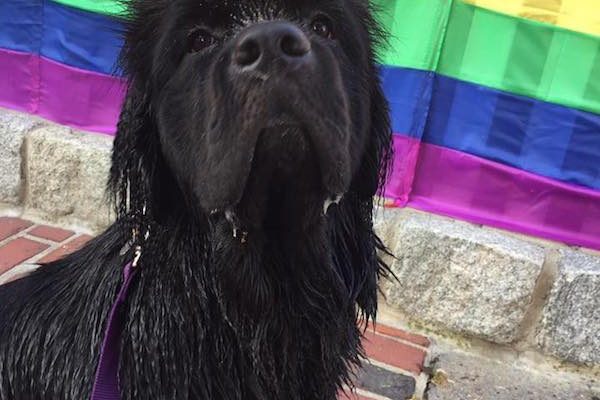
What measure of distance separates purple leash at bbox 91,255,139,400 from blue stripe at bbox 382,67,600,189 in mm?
1750

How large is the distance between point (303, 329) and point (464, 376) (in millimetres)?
1401

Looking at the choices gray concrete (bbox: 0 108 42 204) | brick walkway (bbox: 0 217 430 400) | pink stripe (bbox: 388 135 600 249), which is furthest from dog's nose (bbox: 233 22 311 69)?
gray concrete (bbox: 0 108 42 204)

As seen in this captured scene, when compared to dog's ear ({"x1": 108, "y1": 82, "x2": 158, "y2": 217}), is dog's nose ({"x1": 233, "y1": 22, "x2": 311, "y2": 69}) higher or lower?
higher

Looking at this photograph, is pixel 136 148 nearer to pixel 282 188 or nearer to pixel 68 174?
pixel 282 188

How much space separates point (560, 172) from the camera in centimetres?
312

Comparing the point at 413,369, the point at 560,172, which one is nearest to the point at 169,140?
the point at 413,369

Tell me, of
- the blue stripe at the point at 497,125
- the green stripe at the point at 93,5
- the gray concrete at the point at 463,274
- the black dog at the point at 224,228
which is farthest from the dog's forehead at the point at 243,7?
the green stripe at the point at 93,5

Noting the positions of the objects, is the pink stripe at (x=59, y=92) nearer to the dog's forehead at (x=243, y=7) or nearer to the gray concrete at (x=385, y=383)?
the gray concrete at (x=385, y=383)

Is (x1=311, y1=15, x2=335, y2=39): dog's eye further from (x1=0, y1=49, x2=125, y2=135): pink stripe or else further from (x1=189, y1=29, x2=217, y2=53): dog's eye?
(x1=0, y1=49, x2=125, y2=135): pink stripe

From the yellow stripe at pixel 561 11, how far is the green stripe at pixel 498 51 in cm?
3

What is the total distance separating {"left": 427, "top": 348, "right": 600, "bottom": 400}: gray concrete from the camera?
2.93 metres

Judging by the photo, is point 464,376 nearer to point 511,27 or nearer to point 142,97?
point 511,27

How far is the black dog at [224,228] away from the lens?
5.00 feet

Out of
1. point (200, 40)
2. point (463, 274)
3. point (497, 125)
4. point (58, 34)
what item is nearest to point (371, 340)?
point (463, 274)
